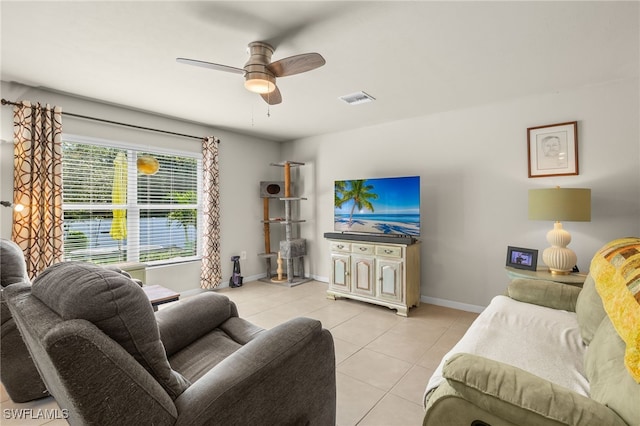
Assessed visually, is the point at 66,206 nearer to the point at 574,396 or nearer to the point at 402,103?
the point at 402,103

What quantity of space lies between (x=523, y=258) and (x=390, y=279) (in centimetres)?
133

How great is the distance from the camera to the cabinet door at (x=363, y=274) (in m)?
3.68

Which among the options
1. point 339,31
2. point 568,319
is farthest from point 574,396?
point 339,31

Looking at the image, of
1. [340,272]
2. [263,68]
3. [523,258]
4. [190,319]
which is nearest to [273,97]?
[263,68]

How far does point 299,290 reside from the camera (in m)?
4.41

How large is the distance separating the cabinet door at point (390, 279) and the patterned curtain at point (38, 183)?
3.37m

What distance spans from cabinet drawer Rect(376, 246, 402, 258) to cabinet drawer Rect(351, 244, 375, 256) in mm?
87

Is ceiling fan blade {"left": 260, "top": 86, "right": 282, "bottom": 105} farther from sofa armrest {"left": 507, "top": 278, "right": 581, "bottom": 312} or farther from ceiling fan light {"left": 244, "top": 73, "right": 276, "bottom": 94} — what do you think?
sofa armrest {"left": 507, "top": 278, "right": 581, "bottom": 312}

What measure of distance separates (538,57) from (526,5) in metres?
0.76

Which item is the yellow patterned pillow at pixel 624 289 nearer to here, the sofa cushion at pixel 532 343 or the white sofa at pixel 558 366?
the white sofa at pixel 558 366

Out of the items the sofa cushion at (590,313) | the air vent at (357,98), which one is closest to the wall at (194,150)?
the air vent at (357,98)

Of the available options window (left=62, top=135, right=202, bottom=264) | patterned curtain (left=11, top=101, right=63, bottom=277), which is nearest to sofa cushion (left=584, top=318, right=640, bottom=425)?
patterned curtain (left=11, top=101, right=63, bottom=277)

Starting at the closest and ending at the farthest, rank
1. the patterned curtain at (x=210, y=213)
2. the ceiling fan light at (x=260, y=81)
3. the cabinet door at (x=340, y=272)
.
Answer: the ceiling fan light at (x=260, y=81) < the cabinet door at (x=340, y=272) < the patterned curtain at (x=210, y=213)

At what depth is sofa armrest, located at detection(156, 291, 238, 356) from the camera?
62.7 inches
